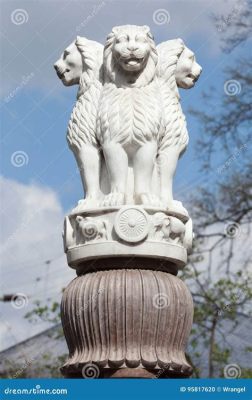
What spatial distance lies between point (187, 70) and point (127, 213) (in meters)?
1.48

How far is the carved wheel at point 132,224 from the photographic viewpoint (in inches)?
265

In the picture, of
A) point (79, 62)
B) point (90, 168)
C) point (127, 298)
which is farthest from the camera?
point (79, 62)

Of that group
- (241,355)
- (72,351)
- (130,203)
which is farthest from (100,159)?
(241,355)

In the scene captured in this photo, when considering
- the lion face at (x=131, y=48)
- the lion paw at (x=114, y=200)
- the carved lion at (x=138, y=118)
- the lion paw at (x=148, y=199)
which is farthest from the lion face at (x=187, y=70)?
the lion paw at (x=114, y=200)

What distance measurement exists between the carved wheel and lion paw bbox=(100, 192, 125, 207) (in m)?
0.12

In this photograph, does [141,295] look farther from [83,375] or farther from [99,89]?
[99,89]

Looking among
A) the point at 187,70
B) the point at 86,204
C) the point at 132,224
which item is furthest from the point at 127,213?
the point at 187,70

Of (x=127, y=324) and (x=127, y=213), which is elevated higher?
(x=127, y=213)

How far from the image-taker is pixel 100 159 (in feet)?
23.7

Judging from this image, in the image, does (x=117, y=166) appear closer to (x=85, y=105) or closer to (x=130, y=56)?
(x=85, y=105)

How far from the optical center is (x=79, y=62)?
7438 millimetres

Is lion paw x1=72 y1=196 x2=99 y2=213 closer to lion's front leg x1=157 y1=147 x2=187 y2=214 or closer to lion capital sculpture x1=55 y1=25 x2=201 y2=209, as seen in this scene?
lion capital sculpture x1=55 y1=25 x2=201 y2=209

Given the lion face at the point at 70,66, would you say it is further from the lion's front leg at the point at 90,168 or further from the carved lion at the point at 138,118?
the lion's front leg at the point at 90,168

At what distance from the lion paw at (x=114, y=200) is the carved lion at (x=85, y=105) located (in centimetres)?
11
